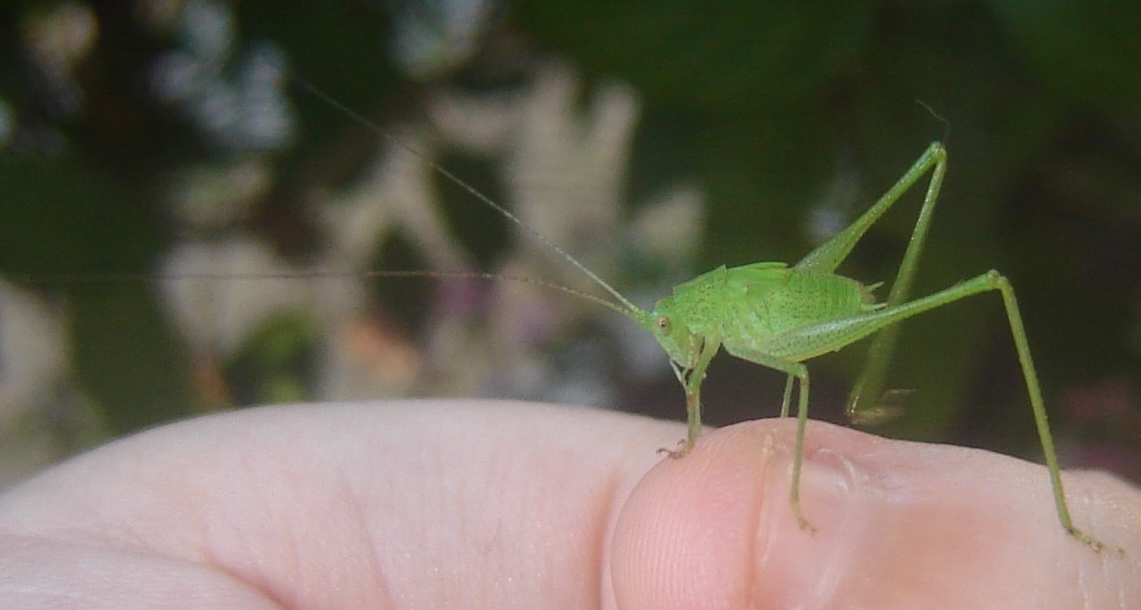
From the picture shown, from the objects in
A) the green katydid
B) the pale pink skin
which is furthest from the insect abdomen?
the pale pink skin

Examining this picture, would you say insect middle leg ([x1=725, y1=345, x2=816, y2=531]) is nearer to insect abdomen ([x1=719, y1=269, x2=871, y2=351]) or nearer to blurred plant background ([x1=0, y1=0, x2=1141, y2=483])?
insect abdomen ([x1=719, y1=269, x2=871, y2=351])

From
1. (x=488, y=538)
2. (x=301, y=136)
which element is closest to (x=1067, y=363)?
(x=488, y=538)

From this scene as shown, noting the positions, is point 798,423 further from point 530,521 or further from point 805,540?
point 530,521

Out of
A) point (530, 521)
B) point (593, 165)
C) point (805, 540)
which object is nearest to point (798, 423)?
point (805, 540)

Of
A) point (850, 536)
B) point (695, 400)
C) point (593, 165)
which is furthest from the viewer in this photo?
point (593, 165)

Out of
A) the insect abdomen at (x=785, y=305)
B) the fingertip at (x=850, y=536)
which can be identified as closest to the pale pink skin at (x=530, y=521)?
the fingertip at (x=850, y=536)

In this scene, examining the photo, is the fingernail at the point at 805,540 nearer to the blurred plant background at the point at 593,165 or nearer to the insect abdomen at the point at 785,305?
the insect abdomen at the point at 785,305
